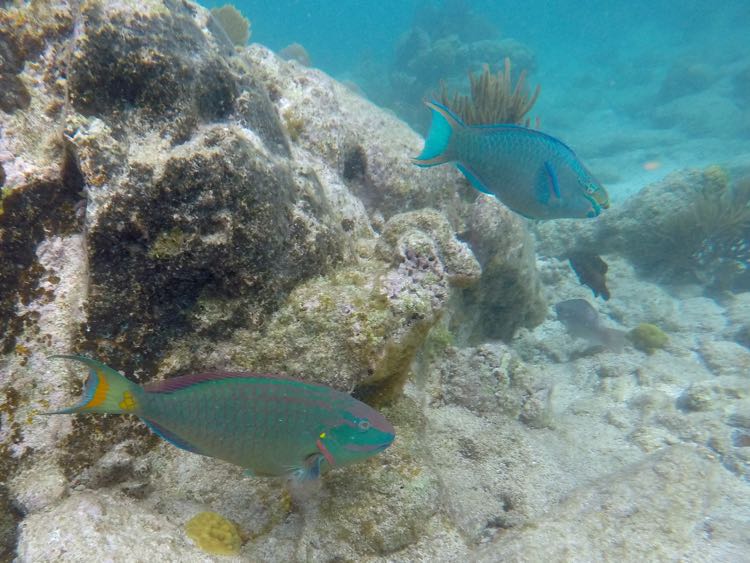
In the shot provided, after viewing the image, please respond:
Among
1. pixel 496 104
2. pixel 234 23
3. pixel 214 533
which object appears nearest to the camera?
pixel 214 533

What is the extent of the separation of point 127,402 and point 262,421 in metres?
0.48

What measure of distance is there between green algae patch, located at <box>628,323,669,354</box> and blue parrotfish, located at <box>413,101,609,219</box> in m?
4.45

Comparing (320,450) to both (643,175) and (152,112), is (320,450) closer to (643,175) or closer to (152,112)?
(152,112)

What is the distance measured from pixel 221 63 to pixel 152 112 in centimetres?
56

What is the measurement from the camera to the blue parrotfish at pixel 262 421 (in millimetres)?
1593

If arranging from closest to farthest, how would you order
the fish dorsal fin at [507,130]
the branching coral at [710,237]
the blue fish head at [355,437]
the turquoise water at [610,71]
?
the blue fish head at [355,437]
the fish dorsal fin at [507,130]
the branching coral at [710,237]
the turquoise water at [610,71]

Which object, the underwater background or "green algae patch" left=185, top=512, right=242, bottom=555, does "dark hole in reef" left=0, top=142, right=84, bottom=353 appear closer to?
the underwater background

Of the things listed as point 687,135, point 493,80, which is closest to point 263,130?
point 493,80

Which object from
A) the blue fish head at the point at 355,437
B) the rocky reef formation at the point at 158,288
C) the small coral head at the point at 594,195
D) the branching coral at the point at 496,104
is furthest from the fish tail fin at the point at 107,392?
the branching coral at the point at 496,104

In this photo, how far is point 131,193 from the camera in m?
1.83

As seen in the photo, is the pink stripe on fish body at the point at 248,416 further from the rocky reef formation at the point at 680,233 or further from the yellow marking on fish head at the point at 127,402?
the rocky reef formation at the point at 680,233

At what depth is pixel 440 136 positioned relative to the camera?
2398 mm

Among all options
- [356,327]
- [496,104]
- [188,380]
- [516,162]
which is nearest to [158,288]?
[188,380]

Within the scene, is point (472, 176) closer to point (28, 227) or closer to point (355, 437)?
point (355, 437)
